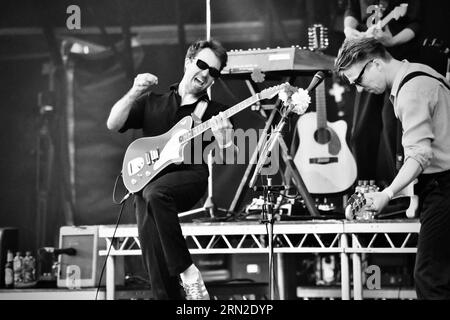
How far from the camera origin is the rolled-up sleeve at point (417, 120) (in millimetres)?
2660

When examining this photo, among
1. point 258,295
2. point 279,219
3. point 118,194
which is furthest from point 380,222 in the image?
point 118,194

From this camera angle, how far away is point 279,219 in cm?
420

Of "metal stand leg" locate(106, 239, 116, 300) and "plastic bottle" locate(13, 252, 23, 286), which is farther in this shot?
"plastic bottle" locate(13, 252, 23, 286)

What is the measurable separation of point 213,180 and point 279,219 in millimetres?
980

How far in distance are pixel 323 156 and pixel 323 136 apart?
151mm

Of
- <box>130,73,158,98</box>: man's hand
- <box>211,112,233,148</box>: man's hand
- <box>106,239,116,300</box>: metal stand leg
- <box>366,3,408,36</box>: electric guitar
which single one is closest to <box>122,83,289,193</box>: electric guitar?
<box>211,112,233,148</box>: man's hand

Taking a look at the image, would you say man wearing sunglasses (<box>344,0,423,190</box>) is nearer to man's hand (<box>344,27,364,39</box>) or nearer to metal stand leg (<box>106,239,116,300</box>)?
man's hand (<box>344,27,364,39</box>)

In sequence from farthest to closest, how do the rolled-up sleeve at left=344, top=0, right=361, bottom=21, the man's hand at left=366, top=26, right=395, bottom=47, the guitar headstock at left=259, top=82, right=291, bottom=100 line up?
the rolled-up sleeve at left=344, top=0, right=361, bottom=21, the man's hand at left=366, top=26, right=395, bottom=47, the guitar headstock at left=259, top=82, right=291, bottom=100

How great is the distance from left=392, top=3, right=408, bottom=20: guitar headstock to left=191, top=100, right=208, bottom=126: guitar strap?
1.53 metres

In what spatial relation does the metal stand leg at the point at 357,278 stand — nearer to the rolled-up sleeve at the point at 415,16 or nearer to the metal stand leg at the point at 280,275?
the metal stand leg at the point at 280,275

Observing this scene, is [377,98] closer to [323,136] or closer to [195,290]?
[323,136]

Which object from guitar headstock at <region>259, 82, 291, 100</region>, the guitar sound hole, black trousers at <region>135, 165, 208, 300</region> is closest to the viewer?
black trousers at <region>135, 165, 208, 300</region>

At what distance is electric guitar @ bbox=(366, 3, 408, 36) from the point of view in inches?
176
